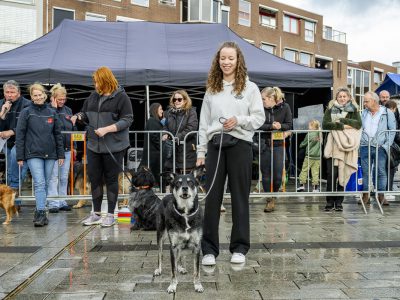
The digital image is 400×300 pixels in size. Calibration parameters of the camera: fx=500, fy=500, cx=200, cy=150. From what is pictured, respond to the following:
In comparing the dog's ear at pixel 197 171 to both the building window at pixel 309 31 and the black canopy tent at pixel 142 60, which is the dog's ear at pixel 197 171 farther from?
the building window at pixel 309 31

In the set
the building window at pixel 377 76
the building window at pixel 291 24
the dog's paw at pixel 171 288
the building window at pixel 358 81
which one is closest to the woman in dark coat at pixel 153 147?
the dog's paw at pixel 171 288

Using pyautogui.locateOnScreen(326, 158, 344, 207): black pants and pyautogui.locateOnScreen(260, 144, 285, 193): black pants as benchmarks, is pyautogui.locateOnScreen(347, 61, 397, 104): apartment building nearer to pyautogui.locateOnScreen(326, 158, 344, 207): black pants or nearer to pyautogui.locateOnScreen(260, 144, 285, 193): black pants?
pyautogui.locateOnScreen(326, 158, 344, 207): black pants

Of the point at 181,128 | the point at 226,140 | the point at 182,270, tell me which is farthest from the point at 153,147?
the point at 182,270

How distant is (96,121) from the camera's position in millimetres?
6539

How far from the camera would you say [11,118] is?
7945mm

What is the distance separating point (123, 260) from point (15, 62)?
6995 millimetres

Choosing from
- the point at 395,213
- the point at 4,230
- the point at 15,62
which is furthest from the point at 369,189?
the point at 15,62

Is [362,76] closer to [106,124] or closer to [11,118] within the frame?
[11,118]

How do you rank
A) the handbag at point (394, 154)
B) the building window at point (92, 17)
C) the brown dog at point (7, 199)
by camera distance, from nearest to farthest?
the brown dog at point (7, 199) → the handbag at point (394, 154) → the building window at point (92, 17)

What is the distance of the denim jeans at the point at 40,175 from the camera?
6840 mm

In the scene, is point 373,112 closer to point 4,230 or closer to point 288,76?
point 288,76

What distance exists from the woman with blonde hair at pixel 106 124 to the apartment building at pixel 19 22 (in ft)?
64.5

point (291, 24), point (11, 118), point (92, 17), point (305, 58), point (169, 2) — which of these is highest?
point (291, 24)

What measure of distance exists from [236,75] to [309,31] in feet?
143
